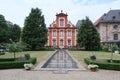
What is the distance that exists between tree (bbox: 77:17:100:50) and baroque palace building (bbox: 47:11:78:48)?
11080 mm

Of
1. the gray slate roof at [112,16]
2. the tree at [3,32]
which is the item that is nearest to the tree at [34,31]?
the tree at [3,32]

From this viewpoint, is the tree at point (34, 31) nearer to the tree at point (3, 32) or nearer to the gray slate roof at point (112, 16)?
the tree at point (3, 32)

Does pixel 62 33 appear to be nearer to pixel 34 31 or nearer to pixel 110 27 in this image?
pixel 34 31

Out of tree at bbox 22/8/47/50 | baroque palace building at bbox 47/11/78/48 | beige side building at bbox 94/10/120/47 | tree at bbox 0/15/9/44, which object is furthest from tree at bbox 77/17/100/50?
tree at bbox 0/15/9/44

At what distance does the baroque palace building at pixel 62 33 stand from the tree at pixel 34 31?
32.5 ft

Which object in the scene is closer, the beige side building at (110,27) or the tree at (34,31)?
the tree at (34,31)

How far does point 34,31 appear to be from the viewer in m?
51.7

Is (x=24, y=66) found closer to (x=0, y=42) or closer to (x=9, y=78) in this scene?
(x=9, y=78)

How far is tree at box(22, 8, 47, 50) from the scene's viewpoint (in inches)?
2012

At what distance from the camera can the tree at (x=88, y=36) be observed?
5056 centimetres

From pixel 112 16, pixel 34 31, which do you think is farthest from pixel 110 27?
pixel 34 31

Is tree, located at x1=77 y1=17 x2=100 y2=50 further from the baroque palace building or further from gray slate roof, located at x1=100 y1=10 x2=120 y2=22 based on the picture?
the baroque palace building

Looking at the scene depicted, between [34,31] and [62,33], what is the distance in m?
13.4

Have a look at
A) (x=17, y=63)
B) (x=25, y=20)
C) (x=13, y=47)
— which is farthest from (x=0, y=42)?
(x=17, y=63)
